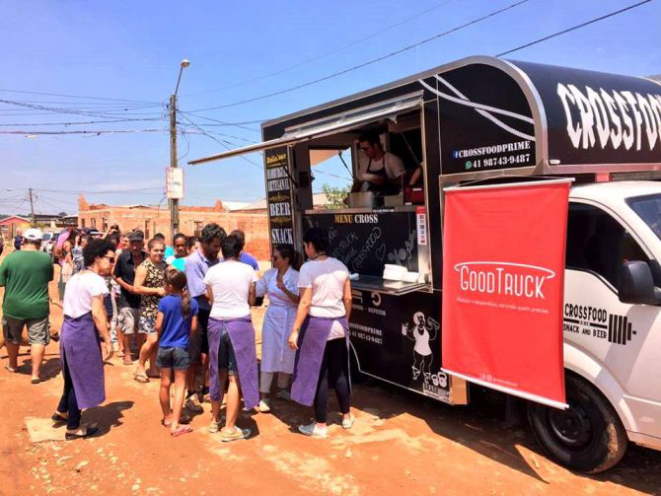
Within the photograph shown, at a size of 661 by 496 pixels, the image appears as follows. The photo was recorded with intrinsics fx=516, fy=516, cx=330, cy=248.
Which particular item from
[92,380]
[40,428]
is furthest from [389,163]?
[40,428]

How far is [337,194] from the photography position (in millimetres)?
21031

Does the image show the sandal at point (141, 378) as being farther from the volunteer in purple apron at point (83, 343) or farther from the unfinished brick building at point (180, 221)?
the unfinished brick building at point (180, 221)

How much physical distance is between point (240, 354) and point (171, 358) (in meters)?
0.64

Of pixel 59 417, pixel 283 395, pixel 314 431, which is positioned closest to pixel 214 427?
pixel 314 431

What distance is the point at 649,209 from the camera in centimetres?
341

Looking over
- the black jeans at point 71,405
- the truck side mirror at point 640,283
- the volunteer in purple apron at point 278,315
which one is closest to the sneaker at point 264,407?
the volunteer in purple apron at point 278,315

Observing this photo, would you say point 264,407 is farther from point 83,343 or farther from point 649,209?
point 649,209

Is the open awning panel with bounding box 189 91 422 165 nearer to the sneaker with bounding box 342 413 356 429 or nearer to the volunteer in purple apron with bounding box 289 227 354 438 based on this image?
the volunteer in purple apron with bounding box 289 227 354 438

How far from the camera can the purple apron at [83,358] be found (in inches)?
168

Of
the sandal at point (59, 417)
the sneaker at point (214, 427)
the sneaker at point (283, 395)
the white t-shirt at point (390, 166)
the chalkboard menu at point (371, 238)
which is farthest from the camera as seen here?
the white t-shirt at point (390, 166)

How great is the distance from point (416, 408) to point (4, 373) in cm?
490

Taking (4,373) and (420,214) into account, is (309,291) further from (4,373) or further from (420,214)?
(4,373)

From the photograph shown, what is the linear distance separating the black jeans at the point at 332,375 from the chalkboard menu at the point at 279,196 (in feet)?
6.92

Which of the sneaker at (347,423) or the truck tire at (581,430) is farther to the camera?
the sneaker at (347,423)
